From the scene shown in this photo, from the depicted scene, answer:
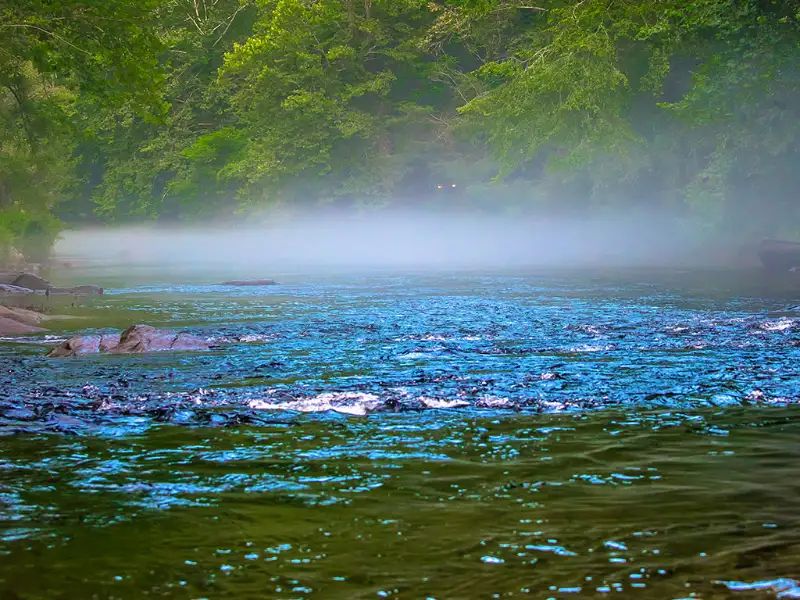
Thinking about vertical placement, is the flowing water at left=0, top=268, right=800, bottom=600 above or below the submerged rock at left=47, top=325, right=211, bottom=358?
below

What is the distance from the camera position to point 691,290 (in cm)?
2203

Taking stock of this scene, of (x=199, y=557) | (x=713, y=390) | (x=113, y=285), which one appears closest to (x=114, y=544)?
(x=199, y=557)

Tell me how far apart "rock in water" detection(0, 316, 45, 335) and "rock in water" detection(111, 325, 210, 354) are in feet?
9.48

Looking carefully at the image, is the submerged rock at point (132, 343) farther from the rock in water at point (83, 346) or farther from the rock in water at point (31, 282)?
the rock in water at point (31, 282)

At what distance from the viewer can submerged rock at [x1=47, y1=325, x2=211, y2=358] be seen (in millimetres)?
11430

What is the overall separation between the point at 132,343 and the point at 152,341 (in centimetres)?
22

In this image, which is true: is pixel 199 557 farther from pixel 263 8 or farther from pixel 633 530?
pixel 263 8

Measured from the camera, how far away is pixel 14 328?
1425cm

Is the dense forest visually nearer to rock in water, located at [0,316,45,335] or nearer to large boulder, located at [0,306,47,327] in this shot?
large boulder, located at [0,306,47,327]

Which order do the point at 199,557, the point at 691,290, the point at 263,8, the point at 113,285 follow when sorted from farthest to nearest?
the point at 263,8
the point at 113,285
the point at 691,290
the point at 199,557

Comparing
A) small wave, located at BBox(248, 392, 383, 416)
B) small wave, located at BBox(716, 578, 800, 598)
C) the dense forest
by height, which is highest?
the dense forest

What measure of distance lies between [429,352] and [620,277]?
1742cm

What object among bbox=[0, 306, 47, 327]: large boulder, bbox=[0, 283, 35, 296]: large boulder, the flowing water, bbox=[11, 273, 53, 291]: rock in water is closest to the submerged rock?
the flowing water

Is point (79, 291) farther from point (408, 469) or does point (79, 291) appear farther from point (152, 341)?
point (408, 469)
